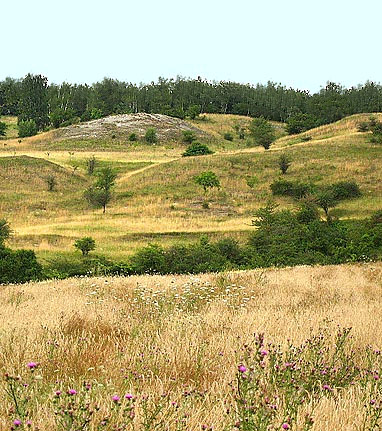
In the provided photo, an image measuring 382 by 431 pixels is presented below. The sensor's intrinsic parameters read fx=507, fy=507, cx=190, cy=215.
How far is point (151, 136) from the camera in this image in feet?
286

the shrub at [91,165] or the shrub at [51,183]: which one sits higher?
the shrub at [91,165]

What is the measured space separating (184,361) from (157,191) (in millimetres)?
48652

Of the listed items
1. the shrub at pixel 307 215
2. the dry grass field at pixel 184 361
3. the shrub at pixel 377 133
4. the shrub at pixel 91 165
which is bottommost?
the shrub at pixel 307 215

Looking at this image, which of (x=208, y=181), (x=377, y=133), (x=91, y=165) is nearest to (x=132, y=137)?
(x=91, y=165)

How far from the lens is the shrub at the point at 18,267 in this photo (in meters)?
20.9

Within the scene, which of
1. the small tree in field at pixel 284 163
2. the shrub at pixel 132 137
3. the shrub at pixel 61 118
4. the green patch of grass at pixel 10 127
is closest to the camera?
the small tree in field at pixel 284 163

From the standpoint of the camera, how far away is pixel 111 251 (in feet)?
105

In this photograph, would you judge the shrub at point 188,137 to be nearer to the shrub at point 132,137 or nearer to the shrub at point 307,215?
the shrub at point 132,137

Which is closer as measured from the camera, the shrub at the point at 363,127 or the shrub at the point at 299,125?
the shrub at the point at 363,127

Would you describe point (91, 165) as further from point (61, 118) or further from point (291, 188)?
point (61, 118)

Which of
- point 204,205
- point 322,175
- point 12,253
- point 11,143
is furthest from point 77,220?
point 11,143

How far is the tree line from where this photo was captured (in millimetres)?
104875

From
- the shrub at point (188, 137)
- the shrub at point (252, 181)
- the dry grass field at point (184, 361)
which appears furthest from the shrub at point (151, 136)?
the dry grass field at point (184, 361)

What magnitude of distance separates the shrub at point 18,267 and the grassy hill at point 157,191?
789 centimetres
